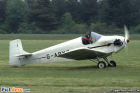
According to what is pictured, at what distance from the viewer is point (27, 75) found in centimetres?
1303

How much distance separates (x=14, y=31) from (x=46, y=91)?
5222 cm

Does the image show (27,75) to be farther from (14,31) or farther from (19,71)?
(14,31)

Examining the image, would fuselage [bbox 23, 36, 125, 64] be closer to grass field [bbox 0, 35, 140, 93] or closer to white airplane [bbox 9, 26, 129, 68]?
white airplane [bbox 9, 26, 129, 68]

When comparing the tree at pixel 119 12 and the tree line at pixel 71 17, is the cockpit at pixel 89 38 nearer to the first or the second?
the tree line at pixel 71 17

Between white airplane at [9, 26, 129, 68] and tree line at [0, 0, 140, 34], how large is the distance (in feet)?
118

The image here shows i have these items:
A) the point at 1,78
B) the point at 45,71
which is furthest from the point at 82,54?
the point at 1,78

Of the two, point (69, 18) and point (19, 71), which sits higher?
point (69, 18)

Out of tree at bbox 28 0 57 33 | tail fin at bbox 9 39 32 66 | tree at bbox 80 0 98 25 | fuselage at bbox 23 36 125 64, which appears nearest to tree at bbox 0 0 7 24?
tree at bbox 28 0 57 33

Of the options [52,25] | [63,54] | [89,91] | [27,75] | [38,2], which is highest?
[38,2]

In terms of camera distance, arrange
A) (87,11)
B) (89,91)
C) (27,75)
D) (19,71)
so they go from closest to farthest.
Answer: (89,91) < (27,75) < (19,71) < (87,11)

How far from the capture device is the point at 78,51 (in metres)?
14.3

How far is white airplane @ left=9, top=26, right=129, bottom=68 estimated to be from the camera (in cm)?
1468

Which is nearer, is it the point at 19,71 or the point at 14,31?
the point at 19,71

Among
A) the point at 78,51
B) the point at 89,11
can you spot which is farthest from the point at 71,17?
the point at 78,51
